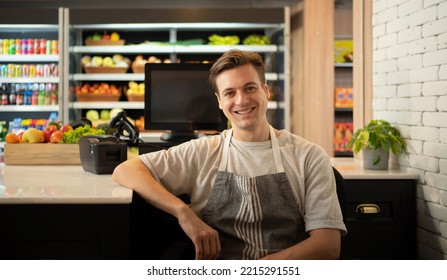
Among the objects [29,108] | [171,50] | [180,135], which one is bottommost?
[180,135]

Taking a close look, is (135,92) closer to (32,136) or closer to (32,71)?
(32,71)

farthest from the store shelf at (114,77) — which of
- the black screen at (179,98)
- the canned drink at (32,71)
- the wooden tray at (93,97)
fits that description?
the black screen at (179,98)

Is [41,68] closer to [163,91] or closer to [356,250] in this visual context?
[163,91]

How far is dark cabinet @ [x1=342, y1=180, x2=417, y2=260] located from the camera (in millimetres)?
2564

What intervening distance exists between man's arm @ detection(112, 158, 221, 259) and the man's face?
0.29 metres

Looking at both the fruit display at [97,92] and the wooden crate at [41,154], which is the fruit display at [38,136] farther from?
the fruit display at [97,92]

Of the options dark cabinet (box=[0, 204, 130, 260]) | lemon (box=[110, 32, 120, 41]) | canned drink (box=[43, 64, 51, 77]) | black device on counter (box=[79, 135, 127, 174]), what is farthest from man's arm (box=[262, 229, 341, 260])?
canned drink (box=[43, 64, 51, 77])

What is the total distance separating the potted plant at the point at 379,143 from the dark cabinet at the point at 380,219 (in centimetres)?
18

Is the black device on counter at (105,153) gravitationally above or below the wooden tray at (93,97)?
below

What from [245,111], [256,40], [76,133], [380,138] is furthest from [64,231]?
[256,40]

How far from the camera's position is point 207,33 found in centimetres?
563

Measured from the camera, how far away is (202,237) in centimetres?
159

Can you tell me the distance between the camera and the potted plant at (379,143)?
269cm

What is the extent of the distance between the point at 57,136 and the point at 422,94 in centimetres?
157
